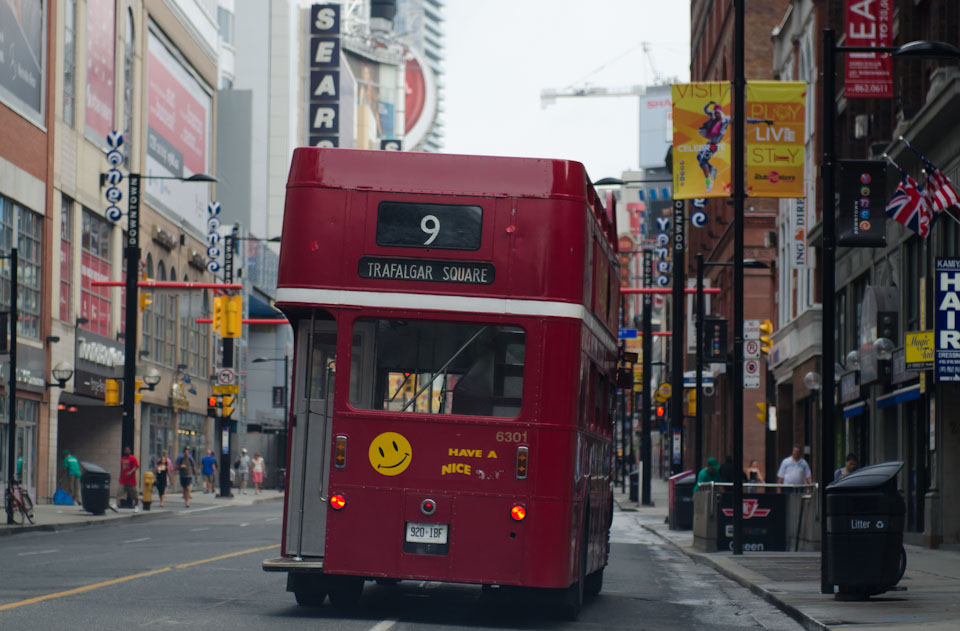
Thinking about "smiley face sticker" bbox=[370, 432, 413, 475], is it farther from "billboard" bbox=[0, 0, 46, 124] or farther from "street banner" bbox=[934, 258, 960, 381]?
"billboard" bbox=[0, 0, 46, 124]

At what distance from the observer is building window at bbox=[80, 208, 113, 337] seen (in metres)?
56.0

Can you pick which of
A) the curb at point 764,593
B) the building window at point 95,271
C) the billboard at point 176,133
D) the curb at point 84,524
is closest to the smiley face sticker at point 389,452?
the curb at point 764,593

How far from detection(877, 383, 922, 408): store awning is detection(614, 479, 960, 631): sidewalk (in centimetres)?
308

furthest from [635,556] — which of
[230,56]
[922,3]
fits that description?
[230,56]

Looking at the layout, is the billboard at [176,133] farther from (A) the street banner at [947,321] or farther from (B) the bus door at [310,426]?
(B) the bus door at [310,426]

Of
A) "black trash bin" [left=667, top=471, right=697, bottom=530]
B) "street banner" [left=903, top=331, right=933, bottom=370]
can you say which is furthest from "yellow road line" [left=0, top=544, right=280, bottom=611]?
"black trash bin" [left=667, top=471, right=697, bottom=530]

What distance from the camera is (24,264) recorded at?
49.1m

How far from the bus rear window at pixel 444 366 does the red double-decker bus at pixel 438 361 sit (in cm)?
1

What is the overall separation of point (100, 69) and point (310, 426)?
46702mm

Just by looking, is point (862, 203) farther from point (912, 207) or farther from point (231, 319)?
point (231, 319)

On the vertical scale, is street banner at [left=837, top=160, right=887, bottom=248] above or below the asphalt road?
above

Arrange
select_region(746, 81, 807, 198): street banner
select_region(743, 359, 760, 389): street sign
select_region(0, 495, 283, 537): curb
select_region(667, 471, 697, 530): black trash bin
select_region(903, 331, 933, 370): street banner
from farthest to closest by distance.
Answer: select_region(743, 359, 760, 389): street sign
select_region(667, 471, 697, 530): black trash bin
select_region(0, 495, 283, 537): curb
select_region(746, 81, 807, 198): street banner
select_region(903, 331, 933, 370): street banner

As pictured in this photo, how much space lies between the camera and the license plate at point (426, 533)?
1392 cm

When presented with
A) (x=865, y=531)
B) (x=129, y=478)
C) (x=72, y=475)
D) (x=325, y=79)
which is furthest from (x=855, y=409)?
(x=325, y=79)
